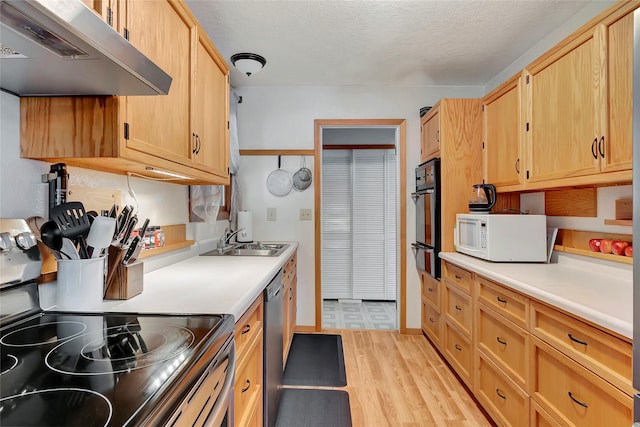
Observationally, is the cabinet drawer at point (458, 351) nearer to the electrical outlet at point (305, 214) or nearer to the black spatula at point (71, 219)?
the electrical outlet at point (305, 214)

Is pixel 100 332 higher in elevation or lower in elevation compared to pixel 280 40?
lower

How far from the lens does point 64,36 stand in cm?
67

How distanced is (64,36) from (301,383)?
7.39ft

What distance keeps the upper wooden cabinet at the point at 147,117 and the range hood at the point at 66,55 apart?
7cm

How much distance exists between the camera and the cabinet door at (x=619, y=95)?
4.41 feet

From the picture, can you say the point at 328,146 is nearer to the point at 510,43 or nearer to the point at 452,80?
the point at 452,80

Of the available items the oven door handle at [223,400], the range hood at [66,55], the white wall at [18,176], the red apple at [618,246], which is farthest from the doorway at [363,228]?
the range hood at [66,55]

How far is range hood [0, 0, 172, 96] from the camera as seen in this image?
0.60 metres

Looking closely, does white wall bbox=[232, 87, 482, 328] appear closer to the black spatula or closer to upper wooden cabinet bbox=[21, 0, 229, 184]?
upper wooden cabinet bbox=[21, 0, 229, 184]

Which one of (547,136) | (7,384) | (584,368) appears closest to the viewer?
(7,384)

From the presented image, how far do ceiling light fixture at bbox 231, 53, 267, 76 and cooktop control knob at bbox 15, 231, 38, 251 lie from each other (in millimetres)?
1957

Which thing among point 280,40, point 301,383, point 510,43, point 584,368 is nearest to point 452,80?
point 510,43

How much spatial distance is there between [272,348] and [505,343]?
1.20m

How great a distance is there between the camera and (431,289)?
9.45 ft
